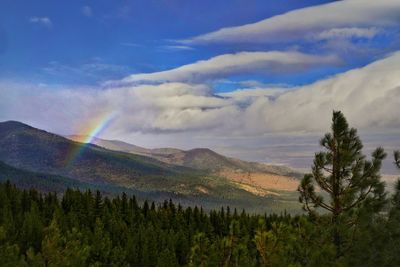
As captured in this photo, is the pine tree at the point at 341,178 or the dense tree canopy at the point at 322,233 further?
the pine tree at the point at 341,178

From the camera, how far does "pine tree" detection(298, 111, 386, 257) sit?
30859 mm

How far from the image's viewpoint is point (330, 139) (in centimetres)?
3222

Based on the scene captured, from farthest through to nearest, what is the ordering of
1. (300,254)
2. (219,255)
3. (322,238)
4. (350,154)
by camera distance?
(350,154) < (322,238) < (300,254) < (219,255)

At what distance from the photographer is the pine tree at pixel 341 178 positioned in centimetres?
3086

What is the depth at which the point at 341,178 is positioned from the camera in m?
31.9

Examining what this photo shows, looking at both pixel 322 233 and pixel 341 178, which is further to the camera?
pixel 341 178

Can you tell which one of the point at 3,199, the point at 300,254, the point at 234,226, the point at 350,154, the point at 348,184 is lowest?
the point at 3,199

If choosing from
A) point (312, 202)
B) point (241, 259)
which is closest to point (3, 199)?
point (312, 202)

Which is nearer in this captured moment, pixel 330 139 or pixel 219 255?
pixel 219 255

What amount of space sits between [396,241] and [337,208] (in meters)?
10.8

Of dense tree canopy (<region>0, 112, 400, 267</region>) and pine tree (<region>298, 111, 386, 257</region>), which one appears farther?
pine tree (<region>298, 111, 386, 257</region>)

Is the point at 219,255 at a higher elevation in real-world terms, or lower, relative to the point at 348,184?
lower

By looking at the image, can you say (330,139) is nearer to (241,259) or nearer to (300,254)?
(300,254)

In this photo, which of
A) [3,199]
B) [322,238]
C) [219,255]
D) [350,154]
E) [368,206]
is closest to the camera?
[219,255]
